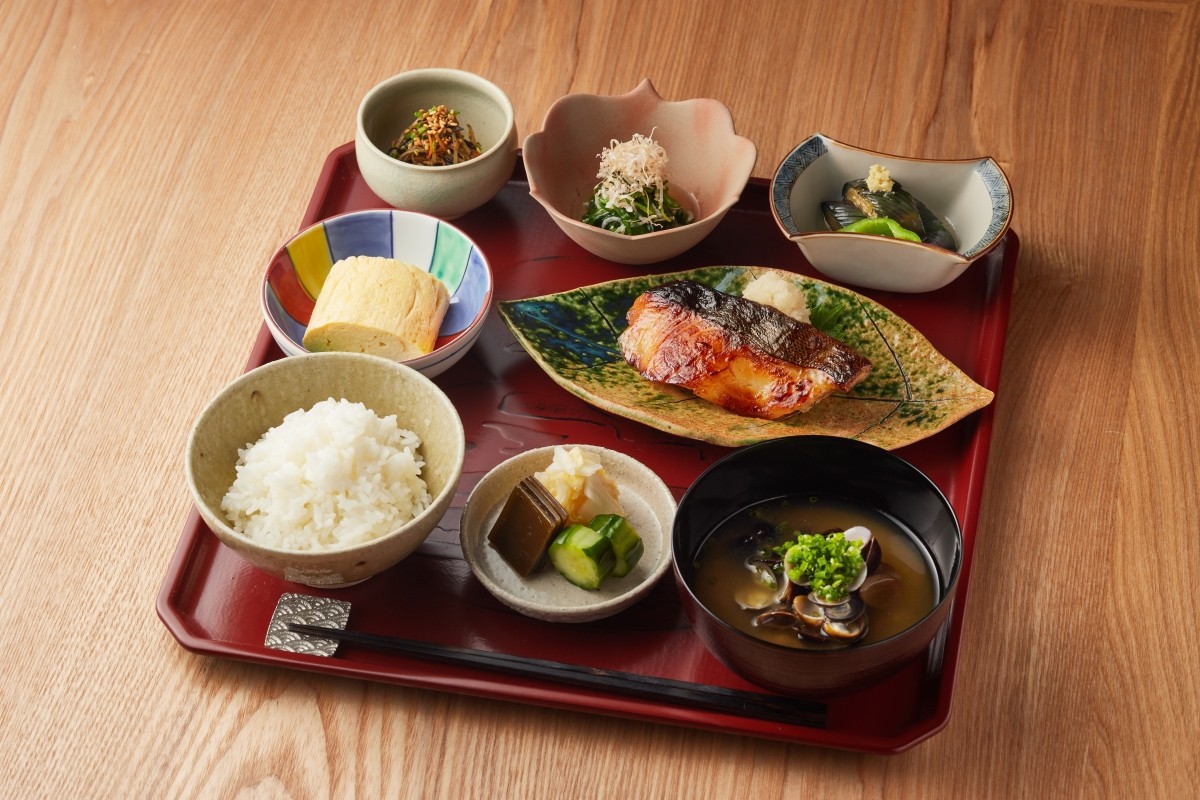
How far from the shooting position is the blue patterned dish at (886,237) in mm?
2234

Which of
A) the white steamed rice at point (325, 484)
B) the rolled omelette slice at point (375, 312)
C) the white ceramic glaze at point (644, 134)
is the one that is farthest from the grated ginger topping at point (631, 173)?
the white steamed rice at point (325, 484)

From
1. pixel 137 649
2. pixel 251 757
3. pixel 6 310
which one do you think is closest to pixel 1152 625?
pixel 251 757

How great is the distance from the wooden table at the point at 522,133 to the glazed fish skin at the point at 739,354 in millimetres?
370

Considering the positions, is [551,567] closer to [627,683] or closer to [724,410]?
[627,683]

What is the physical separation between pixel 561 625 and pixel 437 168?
40.3 inches

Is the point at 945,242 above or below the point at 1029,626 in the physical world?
above

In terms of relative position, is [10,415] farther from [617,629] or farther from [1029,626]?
[1029,626]

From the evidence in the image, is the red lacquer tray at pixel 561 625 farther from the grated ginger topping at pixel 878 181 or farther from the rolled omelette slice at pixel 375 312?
the grated ginger topping at pixel 878 181

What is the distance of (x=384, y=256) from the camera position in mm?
2383

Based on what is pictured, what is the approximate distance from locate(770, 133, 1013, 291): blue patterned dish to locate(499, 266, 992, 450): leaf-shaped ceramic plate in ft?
0.25

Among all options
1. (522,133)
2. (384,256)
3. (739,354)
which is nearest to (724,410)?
(739,354)

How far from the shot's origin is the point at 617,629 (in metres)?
1.82

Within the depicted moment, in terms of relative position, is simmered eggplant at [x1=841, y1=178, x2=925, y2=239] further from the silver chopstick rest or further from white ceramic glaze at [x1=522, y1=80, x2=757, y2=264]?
the silver chopstick rest

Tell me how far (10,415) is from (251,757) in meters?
0.93
